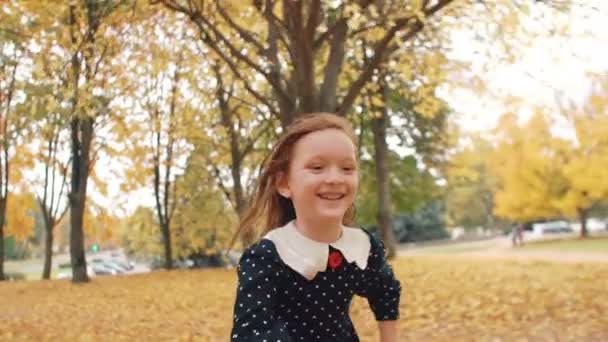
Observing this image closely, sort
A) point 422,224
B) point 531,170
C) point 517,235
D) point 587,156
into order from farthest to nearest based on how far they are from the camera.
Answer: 1. point 422,224
2. point 517,235
3. point 531,170
4. point 587,156

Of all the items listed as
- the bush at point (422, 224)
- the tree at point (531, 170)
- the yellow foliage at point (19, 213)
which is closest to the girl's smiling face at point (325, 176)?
the tree at point (531, 170)

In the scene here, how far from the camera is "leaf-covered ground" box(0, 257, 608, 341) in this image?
23.1ft

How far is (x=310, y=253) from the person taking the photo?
2.01 meters

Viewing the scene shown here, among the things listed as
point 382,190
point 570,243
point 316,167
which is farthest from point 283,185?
point 570,243

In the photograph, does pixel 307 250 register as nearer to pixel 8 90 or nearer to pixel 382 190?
pixel 382 190

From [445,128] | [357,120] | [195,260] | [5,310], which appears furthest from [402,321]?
[195,260]

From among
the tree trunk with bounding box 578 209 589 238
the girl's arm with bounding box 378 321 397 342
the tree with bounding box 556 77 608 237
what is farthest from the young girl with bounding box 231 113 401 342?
the tree trunk with bounding box 578 209 589 238

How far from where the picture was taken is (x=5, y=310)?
11.6 m

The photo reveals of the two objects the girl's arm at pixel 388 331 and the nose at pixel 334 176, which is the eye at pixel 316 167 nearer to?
the nose at pixel 334 176

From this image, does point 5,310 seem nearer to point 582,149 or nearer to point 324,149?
point 324,149

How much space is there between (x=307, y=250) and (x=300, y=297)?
5.9 inches

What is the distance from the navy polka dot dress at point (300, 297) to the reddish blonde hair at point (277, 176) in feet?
0.80

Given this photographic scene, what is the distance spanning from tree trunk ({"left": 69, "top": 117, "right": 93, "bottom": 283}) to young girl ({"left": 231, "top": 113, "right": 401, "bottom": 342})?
55.2 feet

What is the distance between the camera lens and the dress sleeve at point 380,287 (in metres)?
2.20
